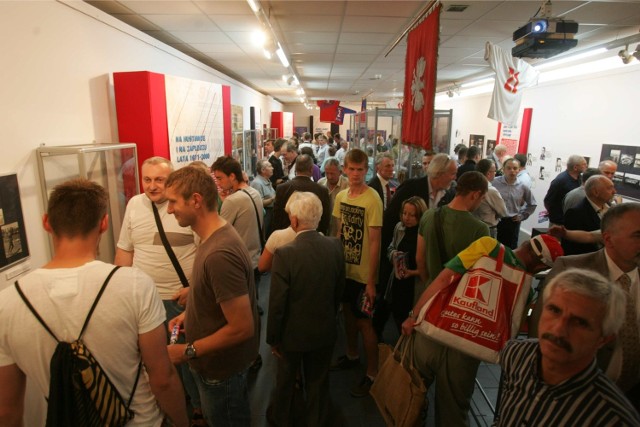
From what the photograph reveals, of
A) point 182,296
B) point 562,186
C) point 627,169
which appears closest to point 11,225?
point 182,296

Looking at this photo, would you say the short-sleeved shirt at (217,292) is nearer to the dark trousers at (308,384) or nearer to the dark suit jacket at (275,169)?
the dark trousers at (308,384)

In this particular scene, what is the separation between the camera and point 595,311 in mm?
1255

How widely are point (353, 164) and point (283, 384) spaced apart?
1.79 meters

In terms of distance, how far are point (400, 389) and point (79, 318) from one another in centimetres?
177

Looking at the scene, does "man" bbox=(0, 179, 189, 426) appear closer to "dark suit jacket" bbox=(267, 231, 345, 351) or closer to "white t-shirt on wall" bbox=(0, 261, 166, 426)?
"white t-shirt on wall" bbox=(0, 261, 166, 426)

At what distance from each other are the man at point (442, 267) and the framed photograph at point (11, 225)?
2695 mm

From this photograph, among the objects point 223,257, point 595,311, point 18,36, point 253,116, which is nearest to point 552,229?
point 595,311

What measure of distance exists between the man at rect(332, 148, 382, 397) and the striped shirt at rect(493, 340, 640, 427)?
1.42 metres

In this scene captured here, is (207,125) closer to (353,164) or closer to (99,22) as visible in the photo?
(99,22)

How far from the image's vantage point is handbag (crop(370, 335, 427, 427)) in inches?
80.4

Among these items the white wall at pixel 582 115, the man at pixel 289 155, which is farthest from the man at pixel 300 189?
the white wall at pixel 582 115

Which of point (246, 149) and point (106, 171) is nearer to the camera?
point (106, 171)

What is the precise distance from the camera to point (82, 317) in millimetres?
1183

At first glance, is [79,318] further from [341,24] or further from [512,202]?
[512,202]
